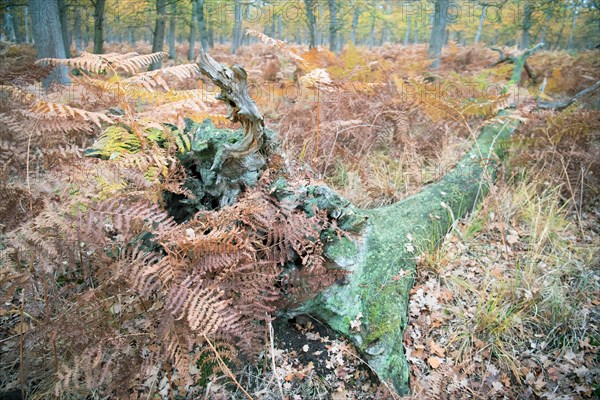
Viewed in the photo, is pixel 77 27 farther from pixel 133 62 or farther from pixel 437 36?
pixel 133 62

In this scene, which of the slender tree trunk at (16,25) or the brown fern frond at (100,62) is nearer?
the brown fern frond at (100,62)

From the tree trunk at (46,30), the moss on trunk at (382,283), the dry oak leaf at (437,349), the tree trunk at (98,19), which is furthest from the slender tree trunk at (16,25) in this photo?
the dry oak leaf at (437,349)

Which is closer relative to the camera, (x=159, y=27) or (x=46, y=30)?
(x=46, y=30)

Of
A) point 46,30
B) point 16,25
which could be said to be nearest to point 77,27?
point 16,25

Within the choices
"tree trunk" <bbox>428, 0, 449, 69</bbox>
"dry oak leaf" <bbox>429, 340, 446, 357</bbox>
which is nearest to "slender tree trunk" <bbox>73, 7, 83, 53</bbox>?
"tree trunk" <bbox>428, 0, 449, 69</bbox>

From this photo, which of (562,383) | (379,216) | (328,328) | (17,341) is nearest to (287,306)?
(328,328)

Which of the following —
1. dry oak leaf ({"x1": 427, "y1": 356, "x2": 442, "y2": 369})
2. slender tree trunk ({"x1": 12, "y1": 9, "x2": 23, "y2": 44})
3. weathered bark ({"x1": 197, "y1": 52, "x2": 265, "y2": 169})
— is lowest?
dry oak leaf ({"x1": 427, "y1": 356, "x2": 442, "y2": 369})

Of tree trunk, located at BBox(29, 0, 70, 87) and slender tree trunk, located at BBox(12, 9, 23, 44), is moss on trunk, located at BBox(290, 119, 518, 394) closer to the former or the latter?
tree trunk, located at BBox(29, 0, 70, 87)

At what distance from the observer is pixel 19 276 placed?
151 centimetres

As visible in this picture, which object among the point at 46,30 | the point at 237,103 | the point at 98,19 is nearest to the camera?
the point at 237,103

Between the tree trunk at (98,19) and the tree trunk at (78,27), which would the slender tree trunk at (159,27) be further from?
the tree trunk at (78,27)

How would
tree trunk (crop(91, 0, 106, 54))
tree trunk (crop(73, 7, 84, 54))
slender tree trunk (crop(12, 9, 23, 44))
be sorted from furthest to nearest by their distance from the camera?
slender tree trunk (crop(12, 9, 23, 44))
tree trunk (crop(73, 7, 84, 54))
tree trunk (crop(91, 0, 106, 54))

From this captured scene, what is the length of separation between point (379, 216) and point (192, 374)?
1.84 metres

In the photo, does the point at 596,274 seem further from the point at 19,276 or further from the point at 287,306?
the point at 19,276
